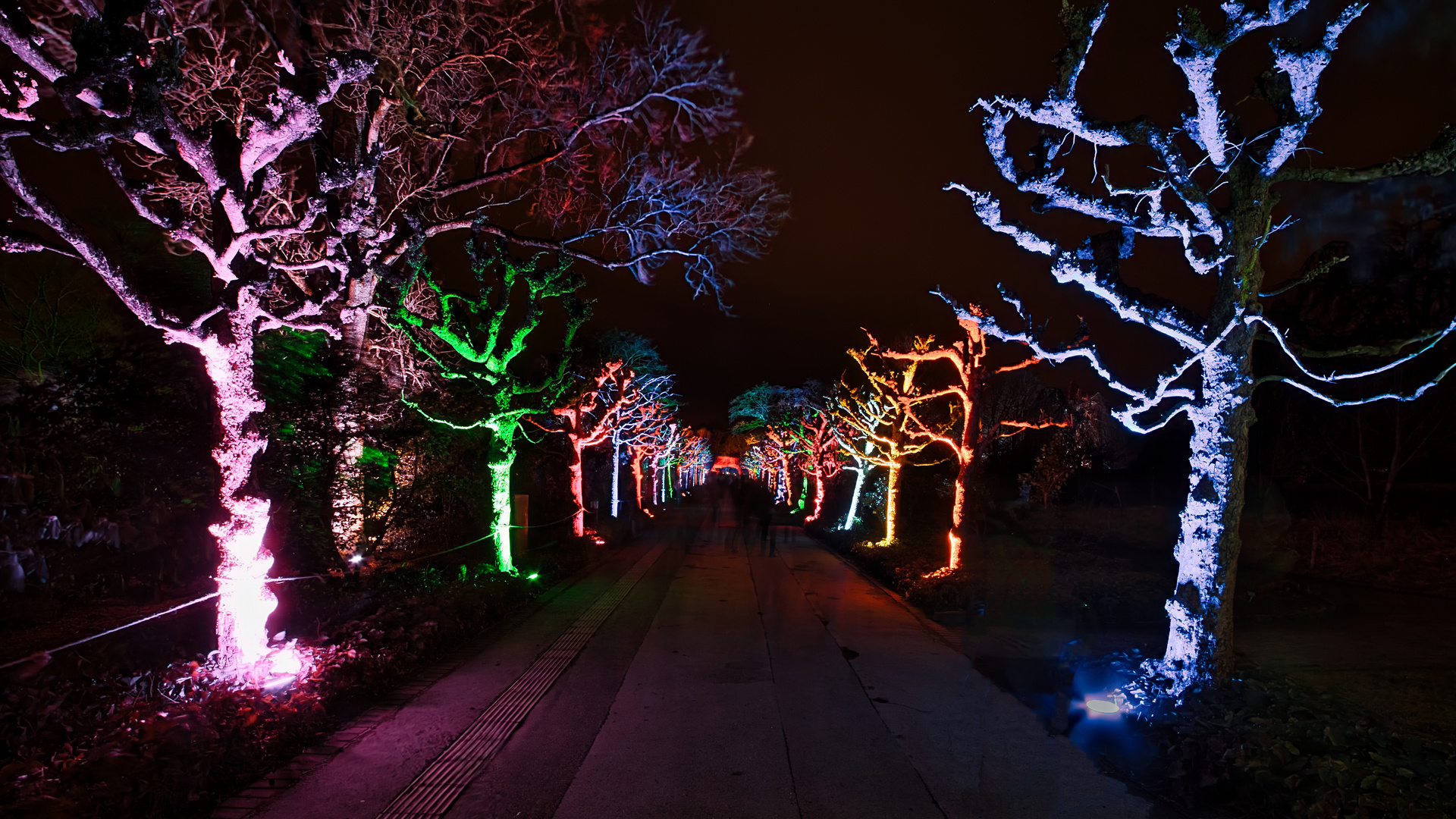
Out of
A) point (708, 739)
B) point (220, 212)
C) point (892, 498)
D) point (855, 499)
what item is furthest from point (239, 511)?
point (855, 499)

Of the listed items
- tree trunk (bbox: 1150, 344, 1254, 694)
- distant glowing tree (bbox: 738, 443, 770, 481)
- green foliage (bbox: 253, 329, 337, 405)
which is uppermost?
green foliage (bbox: 253, 329, 337, 405)

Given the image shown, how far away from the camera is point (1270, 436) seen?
23391 millimetres

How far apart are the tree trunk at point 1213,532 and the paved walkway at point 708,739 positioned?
60.7 inches

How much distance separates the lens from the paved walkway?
15.1 ft

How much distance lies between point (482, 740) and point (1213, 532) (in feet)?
21.6

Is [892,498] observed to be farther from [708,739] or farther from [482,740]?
[482,740]

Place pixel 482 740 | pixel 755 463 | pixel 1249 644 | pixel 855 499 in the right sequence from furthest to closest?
1. pixel 755 463
2. pixel 855 499
3. pixel 1249 644
4. pixel 482 740

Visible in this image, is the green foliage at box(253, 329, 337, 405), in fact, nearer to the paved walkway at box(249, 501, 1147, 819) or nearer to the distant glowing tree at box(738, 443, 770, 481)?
the paved walkway at box(249, 501, 1147, 819)

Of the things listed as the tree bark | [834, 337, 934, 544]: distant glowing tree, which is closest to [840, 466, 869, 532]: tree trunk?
[834, 337, 934, 544]: distant glowing tree

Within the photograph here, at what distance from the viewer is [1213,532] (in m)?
6.21

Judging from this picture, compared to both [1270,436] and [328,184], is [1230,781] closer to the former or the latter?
[328,184]

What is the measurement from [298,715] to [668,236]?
861 cm

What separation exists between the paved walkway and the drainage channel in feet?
0.06

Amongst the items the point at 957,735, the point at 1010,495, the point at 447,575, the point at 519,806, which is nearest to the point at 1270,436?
the point at 1010,495
